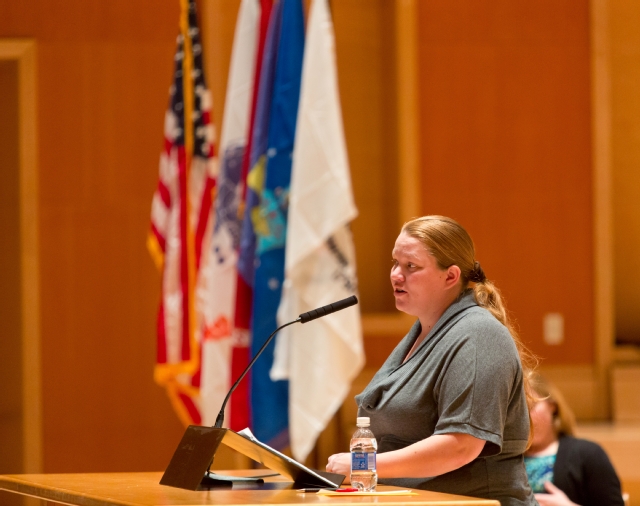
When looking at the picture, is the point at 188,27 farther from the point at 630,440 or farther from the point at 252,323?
the point at 630,440

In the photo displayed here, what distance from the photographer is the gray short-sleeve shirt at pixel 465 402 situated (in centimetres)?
209

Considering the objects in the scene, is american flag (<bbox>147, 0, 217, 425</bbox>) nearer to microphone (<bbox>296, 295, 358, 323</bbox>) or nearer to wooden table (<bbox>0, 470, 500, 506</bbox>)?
wooden table (<bbox>0, 470, 500, 506</bbox>)

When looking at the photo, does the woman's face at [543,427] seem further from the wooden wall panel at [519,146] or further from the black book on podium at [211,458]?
the wooden wall panel at [519,146]

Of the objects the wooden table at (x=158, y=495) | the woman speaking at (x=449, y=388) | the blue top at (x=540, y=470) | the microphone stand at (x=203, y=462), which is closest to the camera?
the wooden table at (x=158, y=495)

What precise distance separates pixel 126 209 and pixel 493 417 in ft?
11.9

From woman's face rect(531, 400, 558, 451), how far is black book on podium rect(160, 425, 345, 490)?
165 cm

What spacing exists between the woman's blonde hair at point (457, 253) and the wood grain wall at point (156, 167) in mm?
2940

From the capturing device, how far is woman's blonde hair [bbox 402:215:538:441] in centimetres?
230

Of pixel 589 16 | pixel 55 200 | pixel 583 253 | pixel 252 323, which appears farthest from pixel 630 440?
pixel 55 200

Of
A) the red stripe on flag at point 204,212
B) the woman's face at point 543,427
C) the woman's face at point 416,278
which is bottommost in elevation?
Result: the woman's face at point 543,427

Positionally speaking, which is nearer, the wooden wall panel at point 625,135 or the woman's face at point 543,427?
the woman's face at point 543,427

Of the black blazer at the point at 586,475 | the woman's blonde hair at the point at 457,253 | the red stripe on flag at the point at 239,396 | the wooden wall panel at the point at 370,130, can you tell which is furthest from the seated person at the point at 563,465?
the wooden wall panel at the point at 370,130

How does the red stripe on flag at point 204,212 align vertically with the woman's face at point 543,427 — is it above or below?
above

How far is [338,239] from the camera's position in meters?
4.23
